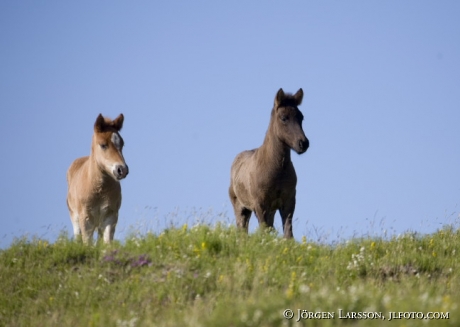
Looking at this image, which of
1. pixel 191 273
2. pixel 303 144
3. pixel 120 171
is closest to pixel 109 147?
pixel 120 171

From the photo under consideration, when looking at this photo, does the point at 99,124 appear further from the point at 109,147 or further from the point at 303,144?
the point at 303,144

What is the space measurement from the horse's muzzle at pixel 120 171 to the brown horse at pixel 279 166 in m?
2.67

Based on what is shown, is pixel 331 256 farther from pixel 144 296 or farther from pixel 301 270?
pixel 144 296

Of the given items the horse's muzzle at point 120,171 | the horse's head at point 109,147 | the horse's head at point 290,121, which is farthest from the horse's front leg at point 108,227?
the horse's head at point 290,121

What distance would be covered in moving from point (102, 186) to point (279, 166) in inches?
133

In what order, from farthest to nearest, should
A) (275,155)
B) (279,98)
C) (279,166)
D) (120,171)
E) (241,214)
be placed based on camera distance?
(241,214) < (279,98) < (275,155) < (279,166) < (120,171)

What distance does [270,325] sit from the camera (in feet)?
20.9

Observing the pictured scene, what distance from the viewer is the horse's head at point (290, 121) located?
14047 mm

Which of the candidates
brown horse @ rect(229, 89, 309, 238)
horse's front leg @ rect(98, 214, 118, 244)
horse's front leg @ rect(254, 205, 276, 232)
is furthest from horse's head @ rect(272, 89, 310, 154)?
horse's front leg @ rect(98, 214, 118, 244)

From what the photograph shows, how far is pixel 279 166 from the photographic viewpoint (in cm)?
1428

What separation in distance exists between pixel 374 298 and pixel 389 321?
0.74 m

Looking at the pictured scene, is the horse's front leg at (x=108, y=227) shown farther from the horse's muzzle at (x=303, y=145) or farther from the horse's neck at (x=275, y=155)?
the horse's muzzle at (x=303, y=145)

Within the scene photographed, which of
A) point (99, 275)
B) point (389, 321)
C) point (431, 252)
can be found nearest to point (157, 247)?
point (99, 275)

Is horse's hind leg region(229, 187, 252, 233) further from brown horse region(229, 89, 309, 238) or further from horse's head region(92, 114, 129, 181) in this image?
horse's head region(92, 114, 129, 181)
